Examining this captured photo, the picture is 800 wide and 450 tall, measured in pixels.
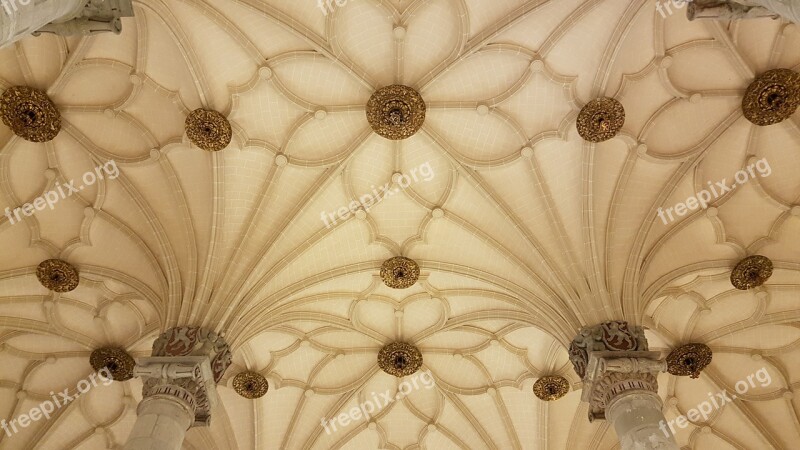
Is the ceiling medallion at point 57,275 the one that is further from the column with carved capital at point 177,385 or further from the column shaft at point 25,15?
the column shaft at point 25,15

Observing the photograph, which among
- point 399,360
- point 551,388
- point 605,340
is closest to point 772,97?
point 605,340

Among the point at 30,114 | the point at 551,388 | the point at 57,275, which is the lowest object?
the point at 551,388

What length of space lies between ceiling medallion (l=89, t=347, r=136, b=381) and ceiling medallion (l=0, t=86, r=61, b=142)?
533 centimetres

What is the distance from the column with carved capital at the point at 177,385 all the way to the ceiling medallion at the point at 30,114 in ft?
15.1

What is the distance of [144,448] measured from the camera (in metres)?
9.33

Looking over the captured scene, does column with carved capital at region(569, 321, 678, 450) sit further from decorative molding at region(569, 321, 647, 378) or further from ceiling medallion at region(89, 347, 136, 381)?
ceiling medallion at region(89, 347, 136, 381)

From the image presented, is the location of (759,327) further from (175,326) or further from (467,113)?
(175,326)

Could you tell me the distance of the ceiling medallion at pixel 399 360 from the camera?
52.6ft

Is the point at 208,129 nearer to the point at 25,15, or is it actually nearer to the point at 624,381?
the point at 25,15

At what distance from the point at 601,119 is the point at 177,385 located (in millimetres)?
8841

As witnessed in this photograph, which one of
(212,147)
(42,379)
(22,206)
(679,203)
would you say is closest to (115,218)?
(22,206)

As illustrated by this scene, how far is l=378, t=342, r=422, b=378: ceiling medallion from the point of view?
631 inches

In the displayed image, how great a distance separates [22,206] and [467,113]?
367 inches

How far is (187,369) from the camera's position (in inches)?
420
